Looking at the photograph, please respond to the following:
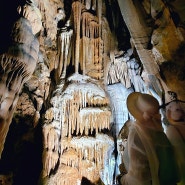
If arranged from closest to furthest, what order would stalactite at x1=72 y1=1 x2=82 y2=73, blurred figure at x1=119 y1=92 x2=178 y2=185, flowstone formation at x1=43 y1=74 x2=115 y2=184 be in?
blurred figure at x1=119 y1=92 x2=178 y2=185, flowstone formation at x1=43 y1=74 x2=115 y2=184, stalactite at x1=72 y1=1 x2=82 y2=73

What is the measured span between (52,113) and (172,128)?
5008 mm

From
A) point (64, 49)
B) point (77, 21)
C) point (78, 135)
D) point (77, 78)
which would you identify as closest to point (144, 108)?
point (78, 135)

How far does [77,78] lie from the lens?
6969 millimetres

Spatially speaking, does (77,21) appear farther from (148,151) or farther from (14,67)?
(148,151)

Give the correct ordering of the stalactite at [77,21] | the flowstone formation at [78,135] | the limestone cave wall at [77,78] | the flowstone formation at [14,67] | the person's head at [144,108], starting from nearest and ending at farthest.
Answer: the person's head at [144,108], the flowstone formation at [14,67], the limestone cave wall at [77,78], the flowstone formation at [78,135], the stalactite at [77,21]

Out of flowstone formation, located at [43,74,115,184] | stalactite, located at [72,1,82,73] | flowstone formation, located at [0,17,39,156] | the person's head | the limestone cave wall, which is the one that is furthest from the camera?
stalactite, located at [72,1,82,73]

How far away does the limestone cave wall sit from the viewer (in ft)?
15.8

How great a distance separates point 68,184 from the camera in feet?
20.3

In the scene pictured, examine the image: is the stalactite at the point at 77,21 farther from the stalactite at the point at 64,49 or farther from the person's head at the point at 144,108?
the person's head at the point at 144,108

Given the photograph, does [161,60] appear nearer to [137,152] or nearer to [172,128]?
[172,128]

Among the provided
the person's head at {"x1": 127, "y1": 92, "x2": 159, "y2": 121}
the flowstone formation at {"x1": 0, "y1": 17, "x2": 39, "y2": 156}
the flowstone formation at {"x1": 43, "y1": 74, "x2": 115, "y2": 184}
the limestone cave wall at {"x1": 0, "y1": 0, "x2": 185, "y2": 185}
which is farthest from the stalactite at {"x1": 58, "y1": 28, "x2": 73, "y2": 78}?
the person's head at {"x1": 127, "y1": 92, "x2": 159, "y2": 121}

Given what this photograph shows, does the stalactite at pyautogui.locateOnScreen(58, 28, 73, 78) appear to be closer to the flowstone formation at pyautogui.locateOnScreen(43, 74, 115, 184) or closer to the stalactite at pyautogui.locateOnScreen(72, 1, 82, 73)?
the stalactite at pyautogui.locateOnScreen(72, 1, 82, 73)

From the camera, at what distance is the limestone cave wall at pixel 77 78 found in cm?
482

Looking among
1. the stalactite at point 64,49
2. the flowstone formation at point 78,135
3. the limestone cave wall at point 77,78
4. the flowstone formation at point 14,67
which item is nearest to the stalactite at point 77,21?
the limestone cave wall at point 77,78
